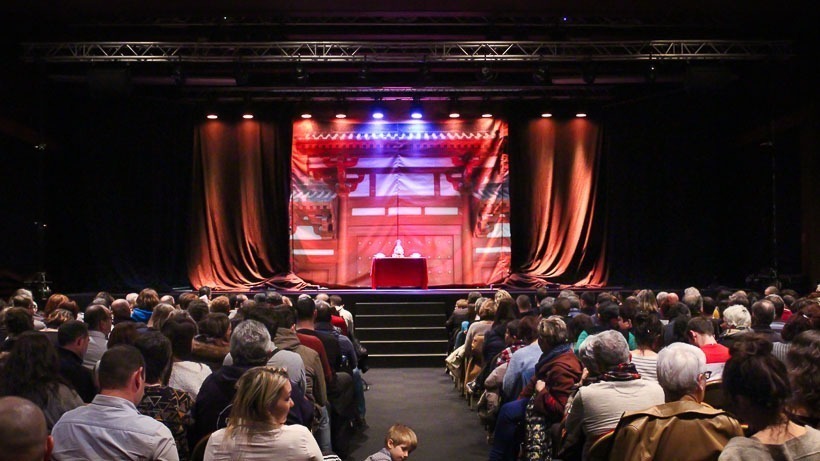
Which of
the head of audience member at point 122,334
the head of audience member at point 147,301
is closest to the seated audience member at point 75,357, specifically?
the head of audience member at point 122,334

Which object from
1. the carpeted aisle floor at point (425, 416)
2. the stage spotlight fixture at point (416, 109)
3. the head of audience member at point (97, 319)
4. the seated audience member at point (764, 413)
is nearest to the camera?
the seated audience member at point (764, 413)

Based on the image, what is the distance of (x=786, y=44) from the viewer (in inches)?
422

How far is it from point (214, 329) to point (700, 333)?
8.54 feet

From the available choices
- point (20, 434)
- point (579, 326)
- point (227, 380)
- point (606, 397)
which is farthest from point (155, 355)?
point (579, 326)

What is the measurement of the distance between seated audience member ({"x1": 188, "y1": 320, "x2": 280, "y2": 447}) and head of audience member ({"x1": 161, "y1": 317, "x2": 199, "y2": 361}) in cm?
47

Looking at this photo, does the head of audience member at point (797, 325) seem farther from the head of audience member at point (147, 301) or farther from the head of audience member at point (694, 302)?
the head of audience member at point (147, 301)

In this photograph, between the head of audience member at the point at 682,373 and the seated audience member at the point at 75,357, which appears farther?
the seated audience member at the point at 75,357

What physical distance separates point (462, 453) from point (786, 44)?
7.86 m

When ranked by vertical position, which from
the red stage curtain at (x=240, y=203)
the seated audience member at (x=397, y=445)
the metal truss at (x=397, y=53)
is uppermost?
the metal truss at (x=397, y=53)

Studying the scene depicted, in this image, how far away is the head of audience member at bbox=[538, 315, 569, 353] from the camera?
14.0 ft

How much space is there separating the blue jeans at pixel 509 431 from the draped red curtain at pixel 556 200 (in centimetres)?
947

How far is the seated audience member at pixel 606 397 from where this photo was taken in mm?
3176

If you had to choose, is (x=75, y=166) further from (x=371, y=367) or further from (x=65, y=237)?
(x=371, y=367)

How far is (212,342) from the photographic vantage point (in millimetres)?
4340
